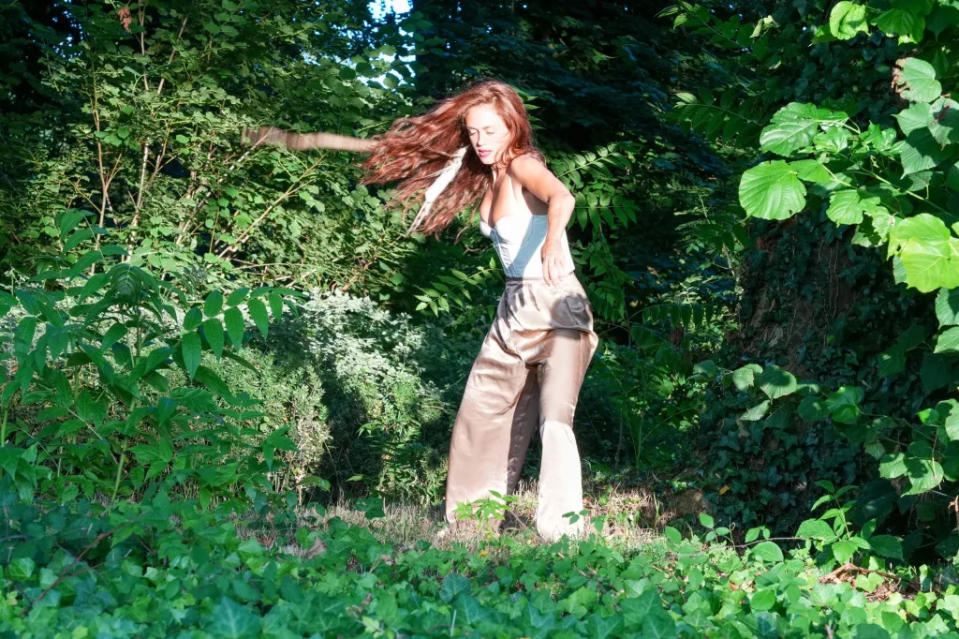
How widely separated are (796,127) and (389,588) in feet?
7.38

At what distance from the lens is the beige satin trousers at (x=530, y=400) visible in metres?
4.87

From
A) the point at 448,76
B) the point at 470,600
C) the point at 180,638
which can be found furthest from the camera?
the point at 448,76

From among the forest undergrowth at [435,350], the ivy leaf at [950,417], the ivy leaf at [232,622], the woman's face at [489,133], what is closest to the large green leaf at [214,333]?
the forest undergrowth at [435,350]

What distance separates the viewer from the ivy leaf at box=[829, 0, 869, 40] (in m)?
3.86

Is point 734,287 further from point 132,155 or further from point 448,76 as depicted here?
point 132,155

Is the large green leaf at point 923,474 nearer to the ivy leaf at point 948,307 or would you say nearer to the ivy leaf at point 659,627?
the ivy leaf at point 948,307

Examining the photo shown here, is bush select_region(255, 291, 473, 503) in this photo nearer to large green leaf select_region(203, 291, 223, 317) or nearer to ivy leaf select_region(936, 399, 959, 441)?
large green leaf select_region(203, 291, 223, 317)

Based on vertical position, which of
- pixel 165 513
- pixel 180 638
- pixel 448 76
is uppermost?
pixel 448 76

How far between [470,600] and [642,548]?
63.6 inches

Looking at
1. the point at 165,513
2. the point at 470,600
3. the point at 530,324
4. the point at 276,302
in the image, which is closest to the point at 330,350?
the point at 530,324

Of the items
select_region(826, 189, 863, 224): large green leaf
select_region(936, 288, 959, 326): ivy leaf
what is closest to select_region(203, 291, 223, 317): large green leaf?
select_region(826, 189, 863, 224): large green leaf

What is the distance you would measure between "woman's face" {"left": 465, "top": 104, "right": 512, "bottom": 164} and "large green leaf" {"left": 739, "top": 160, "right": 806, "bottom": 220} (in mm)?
2012

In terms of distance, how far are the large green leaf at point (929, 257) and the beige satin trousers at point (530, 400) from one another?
2.10 metres

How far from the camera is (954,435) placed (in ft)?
12.1
